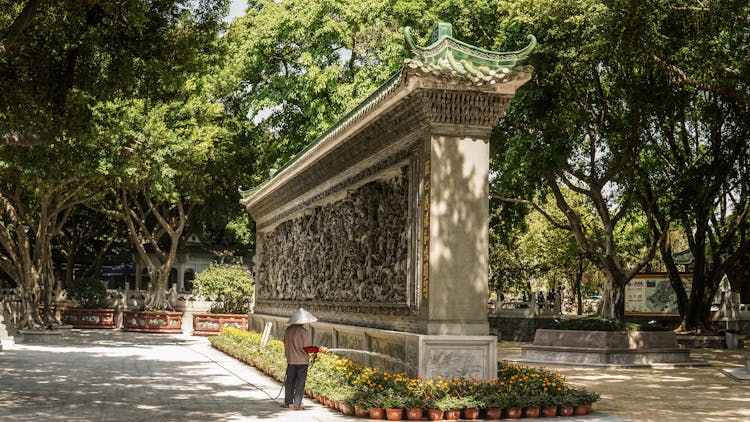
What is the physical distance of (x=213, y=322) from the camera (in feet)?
121

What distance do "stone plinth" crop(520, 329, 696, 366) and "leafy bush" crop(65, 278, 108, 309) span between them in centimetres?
2464

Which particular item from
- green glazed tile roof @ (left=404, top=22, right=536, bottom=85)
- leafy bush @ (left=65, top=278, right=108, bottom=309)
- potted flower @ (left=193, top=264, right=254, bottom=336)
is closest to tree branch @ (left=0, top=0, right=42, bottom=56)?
green glazed tile roof @ (left=404, top=22, right=536, bottom=85)

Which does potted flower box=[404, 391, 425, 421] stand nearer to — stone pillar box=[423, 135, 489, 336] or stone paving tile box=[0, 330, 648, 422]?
stone paving tile box=[0, 330, 648, 422]

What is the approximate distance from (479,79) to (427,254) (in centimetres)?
266

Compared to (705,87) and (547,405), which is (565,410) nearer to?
(547,405)

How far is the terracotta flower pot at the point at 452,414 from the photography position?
11273 mm

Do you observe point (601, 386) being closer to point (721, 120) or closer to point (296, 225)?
point (296, 225)

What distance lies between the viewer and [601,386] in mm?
16797

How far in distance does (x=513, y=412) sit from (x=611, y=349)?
37.0 ft

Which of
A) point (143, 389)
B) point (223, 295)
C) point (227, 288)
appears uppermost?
point (227, 288)

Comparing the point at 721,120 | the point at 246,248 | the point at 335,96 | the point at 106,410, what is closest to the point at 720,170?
the point at 721,120

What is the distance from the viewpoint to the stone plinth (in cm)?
2194

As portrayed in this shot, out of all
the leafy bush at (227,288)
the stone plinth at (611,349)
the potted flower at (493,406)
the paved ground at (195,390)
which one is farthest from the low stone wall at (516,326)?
the potted flower at (493,406)

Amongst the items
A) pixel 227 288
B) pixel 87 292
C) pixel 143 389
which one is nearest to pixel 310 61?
pixel 227 288
